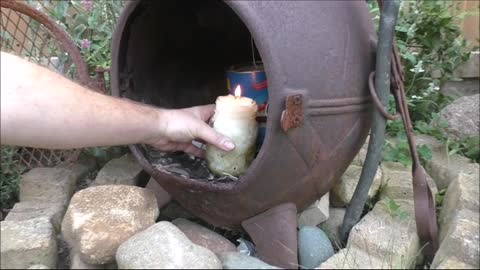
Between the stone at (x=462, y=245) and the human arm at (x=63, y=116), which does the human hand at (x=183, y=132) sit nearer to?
the human arm at (x=63, y=116)

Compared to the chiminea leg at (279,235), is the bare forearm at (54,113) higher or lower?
higher

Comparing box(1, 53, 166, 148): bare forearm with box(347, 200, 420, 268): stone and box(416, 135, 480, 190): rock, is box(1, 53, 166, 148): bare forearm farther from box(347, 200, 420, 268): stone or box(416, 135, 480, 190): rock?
box(416, 135, 480, 190): rock

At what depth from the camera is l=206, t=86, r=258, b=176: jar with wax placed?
4.39 feet

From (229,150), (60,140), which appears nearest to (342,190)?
(229,150)

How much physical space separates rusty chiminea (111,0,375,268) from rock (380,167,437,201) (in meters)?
0.24

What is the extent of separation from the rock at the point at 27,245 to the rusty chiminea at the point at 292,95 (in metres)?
0.29

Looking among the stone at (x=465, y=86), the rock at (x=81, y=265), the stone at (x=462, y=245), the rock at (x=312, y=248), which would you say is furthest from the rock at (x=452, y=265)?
the stone at (x=465, y=86)

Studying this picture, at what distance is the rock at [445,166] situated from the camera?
5.14 ft

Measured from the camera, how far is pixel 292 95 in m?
1.16

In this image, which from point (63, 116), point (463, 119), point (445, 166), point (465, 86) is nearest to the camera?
point (63, 116)

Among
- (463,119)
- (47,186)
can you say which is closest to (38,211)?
(47,186)

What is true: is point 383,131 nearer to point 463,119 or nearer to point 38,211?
point 463,119

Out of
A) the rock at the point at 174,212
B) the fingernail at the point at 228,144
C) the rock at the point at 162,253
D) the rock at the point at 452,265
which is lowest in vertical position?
the rock at the point at 174,212

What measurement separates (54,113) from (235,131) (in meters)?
0.42
